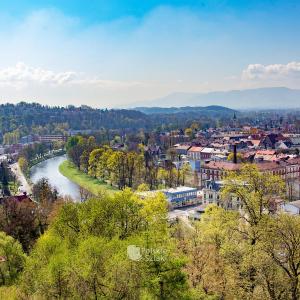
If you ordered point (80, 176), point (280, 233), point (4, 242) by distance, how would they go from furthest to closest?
point (80, 176), point (4, 242), point (280, 233)

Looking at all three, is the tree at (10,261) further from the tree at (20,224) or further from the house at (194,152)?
the house at (194,152)

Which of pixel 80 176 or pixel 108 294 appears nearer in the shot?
pixel 108 294

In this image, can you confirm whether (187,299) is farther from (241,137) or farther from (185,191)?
(241,137)

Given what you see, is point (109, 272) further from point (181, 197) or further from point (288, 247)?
point (181, 197)

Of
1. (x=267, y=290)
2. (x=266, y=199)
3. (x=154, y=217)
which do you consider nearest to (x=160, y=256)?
(x=267, y=290)

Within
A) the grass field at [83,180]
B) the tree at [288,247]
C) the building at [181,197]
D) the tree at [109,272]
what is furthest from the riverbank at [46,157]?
the tree at [288,247]

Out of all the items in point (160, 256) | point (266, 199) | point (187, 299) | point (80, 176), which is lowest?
point (80, 176)

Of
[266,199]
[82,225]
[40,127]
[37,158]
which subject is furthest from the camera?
[40,127]
